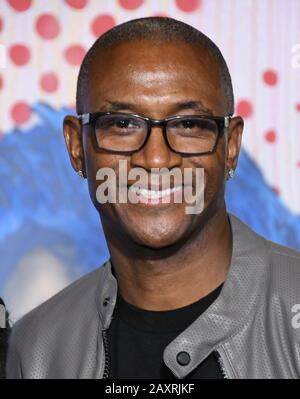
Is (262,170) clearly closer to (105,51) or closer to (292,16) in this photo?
(292,16)

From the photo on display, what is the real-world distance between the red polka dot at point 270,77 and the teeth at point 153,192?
114 cm

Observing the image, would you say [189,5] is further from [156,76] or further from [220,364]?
[220,364]

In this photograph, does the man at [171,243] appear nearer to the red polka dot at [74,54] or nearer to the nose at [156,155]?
the nose at [156,155]

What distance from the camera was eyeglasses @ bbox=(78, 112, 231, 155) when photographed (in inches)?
59.2

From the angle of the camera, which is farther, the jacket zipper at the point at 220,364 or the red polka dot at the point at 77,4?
the red polka dot at the point at 77,4

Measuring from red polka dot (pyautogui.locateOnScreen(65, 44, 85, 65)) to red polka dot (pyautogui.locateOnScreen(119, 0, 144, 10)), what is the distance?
7.3 inches

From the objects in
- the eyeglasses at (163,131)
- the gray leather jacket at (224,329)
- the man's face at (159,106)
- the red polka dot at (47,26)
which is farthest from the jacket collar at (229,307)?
the red polka dot at (47,26)

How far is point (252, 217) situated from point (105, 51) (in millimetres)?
1092

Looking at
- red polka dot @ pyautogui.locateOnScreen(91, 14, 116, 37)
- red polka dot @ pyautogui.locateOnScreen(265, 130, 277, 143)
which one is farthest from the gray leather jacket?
red polka dot @ pyautogui.locateOnScreen(91, 14, 116, 37)

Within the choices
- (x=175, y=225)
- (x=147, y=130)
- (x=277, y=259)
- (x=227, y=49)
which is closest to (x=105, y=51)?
(x=147, y=130)

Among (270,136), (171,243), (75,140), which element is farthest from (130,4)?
(171,243)

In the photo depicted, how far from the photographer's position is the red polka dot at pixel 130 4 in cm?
262

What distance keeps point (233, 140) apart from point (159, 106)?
226mm

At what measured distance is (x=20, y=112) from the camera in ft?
8.66
